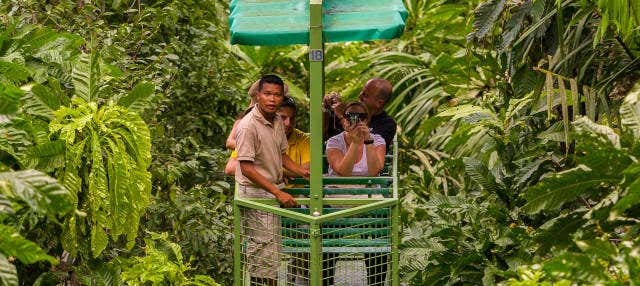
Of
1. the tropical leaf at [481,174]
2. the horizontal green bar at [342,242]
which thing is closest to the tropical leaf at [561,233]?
the horizontal green bar at [342,242]

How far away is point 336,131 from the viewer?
8.59 m

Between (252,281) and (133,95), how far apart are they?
4.72ft

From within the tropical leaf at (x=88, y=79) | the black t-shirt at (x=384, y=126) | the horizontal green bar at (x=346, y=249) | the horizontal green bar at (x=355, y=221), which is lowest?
the horizontal green bar at (x=346, y=249)

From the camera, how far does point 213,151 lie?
403 inches

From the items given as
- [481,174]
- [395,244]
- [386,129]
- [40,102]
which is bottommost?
[395,244]

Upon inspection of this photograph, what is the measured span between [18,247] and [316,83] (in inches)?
88.4

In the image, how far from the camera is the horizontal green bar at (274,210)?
6.87 m

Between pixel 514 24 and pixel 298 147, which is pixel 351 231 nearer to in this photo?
pixel 298 147

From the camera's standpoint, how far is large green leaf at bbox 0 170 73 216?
5.31m

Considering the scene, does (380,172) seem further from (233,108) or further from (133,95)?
(233,108)

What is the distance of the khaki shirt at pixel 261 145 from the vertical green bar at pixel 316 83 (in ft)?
1.64

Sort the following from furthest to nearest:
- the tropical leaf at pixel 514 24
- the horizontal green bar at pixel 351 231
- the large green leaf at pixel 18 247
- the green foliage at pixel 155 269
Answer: the tropical leaf at pixel 514 24
the green foliage at pixel 155 269
the horizontal green bar at pixel 351 231
the large green leaf at pixel 18 247

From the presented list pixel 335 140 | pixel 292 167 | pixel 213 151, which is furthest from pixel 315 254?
pixel 213 151

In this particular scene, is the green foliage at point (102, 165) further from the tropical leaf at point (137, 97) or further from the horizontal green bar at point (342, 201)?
the horizontal green bar at point (342, 201)
